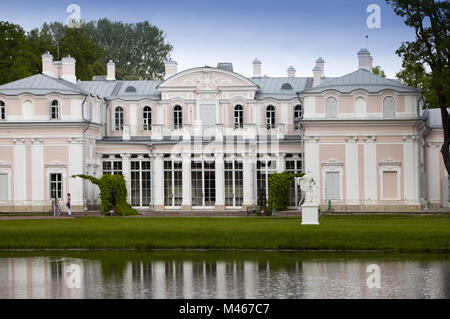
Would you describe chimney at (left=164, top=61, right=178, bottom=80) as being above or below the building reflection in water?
above

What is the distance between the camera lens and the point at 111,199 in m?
47.0

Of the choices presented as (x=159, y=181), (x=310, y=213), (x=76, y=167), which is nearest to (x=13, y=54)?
(x=76, y=167)

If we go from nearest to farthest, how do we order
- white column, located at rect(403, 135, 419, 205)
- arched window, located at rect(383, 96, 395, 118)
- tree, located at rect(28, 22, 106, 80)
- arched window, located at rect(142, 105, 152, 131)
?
white column, located at rect(403, 135, 419, 205) < arched window, located at rect(383, 96, 395, 118) < arched window, located at rect(142, 105, 152, 131) < tree, located at rect(28, 22, 106, 80)

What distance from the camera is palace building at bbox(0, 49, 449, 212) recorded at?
158ft

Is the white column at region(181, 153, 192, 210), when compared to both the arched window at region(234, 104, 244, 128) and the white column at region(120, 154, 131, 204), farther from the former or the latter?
the arched window at region(234, 104, 244, 128)

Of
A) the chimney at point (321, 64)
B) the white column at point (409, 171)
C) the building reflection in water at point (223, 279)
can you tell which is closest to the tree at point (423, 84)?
the chimney at point (321, 64)

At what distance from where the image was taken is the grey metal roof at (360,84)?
48406mm

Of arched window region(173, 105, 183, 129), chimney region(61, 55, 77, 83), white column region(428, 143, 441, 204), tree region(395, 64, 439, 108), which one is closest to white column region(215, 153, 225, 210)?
arched window region(173, 105, 183, 129)

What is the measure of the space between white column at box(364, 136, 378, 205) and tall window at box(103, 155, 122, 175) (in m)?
14.7

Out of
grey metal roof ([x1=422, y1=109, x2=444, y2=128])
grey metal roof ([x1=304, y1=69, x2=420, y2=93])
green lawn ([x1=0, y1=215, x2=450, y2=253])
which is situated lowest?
green lawn ([x1=0, y1=215, x2=450, y2=253])

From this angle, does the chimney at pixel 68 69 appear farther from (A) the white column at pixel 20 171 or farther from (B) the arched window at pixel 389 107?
(B) the arched window at pixel 389 107

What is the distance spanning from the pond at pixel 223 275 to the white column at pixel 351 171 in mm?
19301

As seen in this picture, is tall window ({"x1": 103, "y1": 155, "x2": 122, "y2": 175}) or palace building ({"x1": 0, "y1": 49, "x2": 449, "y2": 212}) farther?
tall window ({"x1": 103, "y1": 155, "x2": 122, "y2": 175})

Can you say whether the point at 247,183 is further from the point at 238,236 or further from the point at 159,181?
the point at 238,236
